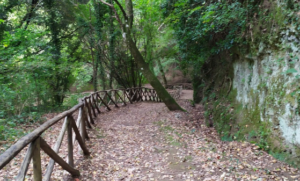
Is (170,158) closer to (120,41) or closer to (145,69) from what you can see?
(145,69)

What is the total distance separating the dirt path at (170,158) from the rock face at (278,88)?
2.24 ft

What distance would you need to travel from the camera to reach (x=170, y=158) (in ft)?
14.7

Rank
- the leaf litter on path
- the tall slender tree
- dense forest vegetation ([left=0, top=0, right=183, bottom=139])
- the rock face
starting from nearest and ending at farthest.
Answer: the leaf litter on path
the rock face
dense forest vegetation ([left=0, top=0, right=183, bottom=139])
the tall slender tree

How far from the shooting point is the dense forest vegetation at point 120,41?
528 cm

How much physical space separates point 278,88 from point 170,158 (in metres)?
2.99

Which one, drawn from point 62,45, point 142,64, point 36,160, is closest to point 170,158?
point 36,160

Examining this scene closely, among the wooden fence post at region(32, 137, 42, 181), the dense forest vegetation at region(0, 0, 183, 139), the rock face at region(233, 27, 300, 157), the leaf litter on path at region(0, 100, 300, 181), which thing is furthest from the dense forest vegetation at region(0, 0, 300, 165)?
the wooden fence post at region(32, 137, 42, 181)

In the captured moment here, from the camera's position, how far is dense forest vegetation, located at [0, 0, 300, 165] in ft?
17.3

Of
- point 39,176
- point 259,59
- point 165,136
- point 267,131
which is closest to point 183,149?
point 165,136

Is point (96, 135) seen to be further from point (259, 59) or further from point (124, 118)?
point (259, 59)

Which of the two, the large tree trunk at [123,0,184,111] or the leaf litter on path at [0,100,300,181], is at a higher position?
the large tree trunk at [123,0,184,111]

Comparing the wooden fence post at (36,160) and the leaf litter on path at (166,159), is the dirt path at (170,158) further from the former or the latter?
the wooden fence post at (36,160)

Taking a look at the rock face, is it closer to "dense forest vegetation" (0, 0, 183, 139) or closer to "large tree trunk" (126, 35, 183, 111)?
"large tree trunk" (126, 35, 183, 111)

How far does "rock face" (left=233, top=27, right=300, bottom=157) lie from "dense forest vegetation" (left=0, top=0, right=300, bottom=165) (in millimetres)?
241
